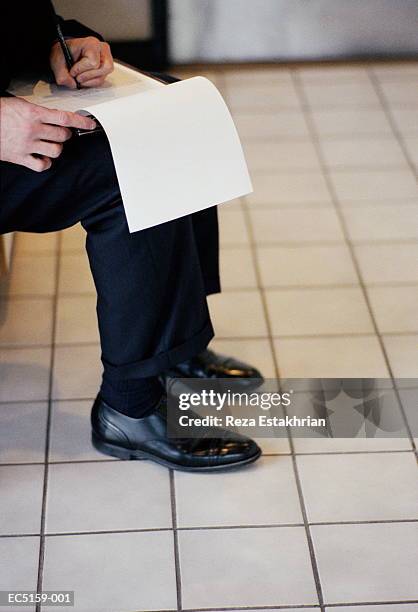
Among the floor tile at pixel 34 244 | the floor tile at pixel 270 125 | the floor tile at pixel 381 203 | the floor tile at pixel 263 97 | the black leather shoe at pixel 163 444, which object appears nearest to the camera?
the black leather shoe at pixel 163 444

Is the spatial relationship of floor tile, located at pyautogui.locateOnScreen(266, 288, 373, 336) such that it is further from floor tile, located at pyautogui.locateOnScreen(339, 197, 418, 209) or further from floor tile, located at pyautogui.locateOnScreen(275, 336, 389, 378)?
floor tile, located at pyautogui.locateOnScreen(339, 197, 418, 209)

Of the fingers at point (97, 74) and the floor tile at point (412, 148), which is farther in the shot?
the floor tile at point (412, 148)

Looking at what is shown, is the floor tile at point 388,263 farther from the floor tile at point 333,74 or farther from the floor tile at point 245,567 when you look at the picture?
the floor tile at point 333,74

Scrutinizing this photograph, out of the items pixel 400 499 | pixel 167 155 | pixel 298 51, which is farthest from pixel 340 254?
pixel 298 51

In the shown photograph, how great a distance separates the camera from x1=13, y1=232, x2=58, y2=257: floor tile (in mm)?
2299

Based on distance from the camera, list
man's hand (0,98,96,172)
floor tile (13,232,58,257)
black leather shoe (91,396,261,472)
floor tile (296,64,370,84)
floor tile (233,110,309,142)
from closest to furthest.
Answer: man's hand (0,98,96,172) < black leather shoe (91,396,261,472) < floor tile (13,232,58,257) < floor tile (233,110,309,142) < floor tile (296,64,370,84)

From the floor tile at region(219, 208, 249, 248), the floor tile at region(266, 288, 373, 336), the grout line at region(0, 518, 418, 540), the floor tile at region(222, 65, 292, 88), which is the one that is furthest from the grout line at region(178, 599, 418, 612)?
the floor tile at region(222, 65, 292, 88)

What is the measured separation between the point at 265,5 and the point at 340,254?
128cm

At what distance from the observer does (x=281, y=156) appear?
2.70m

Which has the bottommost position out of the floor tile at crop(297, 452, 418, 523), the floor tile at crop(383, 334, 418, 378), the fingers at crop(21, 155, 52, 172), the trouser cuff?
the floor tile at crop(383, 334, 418, 378)

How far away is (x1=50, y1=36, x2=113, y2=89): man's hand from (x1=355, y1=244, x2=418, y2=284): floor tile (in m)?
0.87

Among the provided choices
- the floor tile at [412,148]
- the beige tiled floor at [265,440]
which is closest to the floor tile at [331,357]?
the beige tiled floor at [265,440]

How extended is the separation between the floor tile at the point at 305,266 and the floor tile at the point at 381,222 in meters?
0.09

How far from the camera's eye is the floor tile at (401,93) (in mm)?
2977
